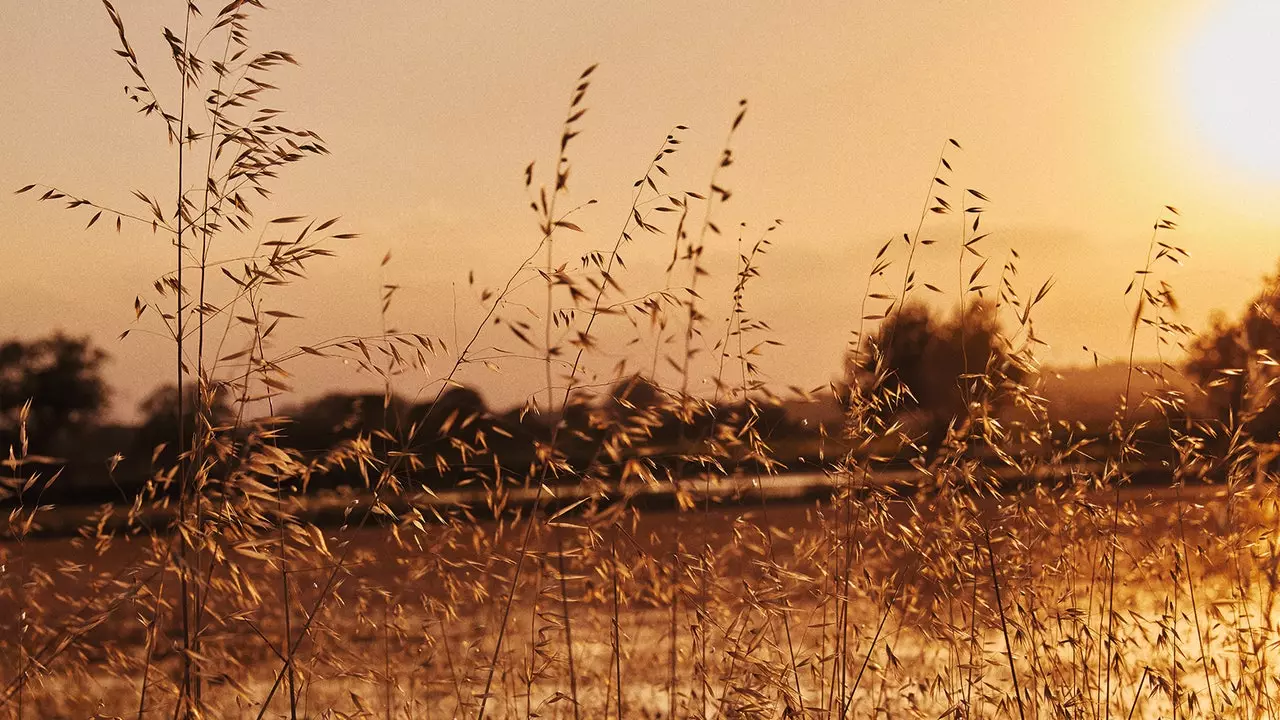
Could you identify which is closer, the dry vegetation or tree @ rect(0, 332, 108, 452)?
the dry vegetation

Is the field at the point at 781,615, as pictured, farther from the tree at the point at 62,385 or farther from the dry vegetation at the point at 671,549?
the tree at the point at 62,385

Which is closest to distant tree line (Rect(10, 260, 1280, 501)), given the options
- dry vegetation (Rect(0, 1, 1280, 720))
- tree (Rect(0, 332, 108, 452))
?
dry vegetation (Rect(0, 1, 1280, 720))

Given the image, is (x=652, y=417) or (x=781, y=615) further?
(x=781, y=615)

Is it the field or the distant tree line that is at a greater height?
the distant tree line

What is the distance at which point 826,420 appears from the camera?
3.82 metres

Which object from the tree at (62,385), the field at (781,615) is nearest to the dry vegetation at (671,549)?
the field at (781,615)

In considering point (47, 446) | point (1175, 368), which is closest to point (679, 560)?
point (1175, 368)

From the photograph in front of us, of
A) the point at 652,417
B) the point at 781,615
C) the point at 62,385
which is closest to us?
the point at 652,417

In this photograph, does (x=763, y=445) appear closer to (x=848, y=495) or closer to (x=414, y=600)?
(x=848, y=495)

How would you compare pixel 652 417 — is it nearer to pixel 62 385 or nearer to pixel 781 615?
pixel 781 615

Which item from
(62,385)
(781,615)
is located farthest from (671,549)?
(62,385)

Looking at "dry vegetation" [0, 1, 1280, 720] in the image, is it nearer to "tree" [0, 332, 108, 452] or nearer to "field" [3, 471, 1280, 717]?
"field" [3, 471, 1280, 717]

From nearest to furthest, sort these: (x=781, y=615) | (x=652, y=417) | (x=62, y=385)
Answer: (x=652, y=417) → (x=781, y=615) → (x=62, y=385)

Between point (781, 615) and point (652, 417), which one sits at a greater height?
point (652, 417)
